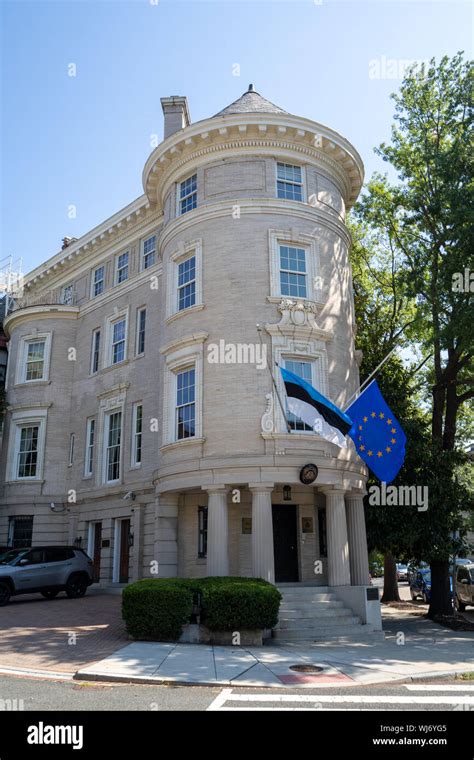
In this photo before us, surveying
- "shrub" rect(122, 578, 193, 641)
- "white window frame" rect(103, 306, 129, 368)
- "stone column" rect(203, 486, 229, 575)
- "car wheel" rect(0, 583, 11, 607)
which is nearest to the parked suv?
"stone column" rect(203, 486, 229, 575)

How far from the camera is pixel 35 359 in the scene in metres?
29.9

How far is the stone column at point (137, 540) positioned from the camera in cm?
2206

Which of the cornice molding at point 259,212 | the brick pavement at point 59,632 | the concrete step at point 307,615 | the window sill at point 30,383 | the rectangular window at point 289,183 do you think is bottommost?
the brick pavement at point 59,632

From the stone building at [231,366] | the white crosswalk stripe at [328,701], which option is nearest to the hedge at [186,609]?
the stone building at [231,366]

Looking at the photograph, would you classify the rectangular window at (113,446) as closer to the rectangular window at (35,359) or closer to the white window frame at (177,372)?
the rectangular window at (35,359)

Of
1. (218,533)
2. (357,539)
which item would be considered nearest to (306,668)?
(218,533)

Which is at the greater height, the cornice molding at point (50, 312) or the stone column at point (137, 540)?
the cornice molding at point (50, 312)

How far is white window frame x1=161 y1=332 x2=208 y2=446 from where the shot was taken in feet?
61.0

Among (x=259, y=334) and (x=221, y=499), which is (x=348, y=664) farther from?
(x=259, y=334)

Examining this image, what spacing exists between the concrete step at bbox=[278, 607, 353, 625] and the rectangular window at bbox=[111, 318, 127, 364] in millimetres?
13984

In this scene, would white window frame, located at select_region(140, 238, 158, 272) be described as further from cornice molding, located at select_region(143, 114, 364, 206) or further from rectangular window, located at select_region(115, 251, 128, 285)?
cornice molding, located at select_region(143, 114, 364, 206)

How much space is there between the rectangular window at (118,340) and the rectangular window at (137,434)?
2.81 meters

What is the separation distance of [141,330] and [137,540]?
8.54m
